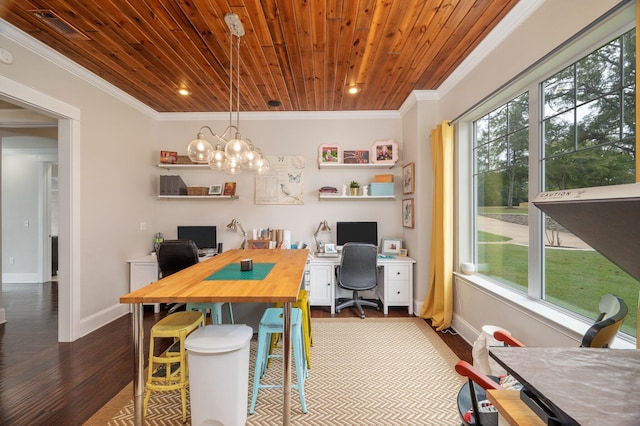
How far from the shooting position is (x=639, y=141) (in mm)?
1112

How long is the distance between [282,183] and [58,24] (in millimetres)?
2586

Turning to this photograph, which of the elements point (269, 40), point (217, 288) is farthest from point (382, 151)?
point (217, 288)

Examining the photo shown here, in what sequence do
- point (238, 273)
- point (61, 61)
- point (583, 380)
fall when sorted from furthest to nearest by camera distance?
point (61, 61), point (238, 273), point (583, 380)

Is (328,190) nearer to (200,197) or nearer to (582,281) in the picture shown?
(200,197)

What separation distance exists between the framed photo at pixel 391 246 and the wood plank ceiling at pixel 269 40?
1.94 metres

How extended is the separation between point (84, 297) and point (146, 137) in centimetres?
218

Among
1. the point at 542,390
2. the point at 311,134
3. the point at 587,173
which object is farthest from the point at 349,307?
the point at 542,390

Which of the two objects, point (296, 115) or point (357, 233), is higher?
point (296, 115)

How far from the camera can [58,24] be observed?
6.64 ft

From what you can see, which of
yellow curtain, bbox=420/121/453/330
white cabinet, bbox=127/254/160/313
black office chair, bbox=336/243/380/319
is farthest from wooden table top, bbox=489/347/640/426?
white cabinet, bbox=127/254/160/313

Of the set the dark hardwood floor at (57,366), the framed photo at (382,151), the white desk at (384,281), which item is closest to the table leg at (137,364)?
the dark hardwood floor at (57,366)

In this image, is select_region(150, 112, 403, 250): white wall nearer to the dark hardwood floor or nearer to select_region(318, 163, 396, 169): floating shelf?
select_region(318, 163, 396, 169): floating shelf

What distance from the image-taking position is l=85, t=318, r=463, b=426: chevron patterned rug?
166 cm

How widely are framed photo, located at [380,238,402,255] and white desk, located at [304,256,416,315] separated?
28 cm
